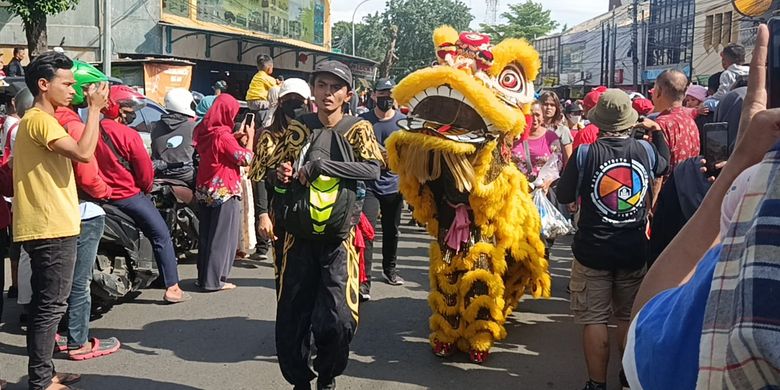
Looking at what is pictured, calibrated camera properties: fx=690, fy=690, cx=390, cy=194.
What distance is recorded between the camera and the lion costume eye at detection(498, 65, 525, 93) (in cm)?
491

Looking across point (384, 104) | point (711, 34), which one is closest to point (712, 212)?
point (384, 104)

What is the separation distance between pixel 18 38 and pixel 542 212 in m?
22.6

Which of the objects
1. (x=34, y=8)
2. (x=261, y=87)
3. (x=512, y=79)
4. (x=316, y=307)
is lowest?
(x=316, y=307)

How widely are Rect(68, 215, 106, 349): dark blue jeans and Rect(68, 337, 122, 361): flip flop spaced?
0.07 m

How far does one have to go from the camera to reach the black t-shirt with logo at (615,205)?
12.9ft

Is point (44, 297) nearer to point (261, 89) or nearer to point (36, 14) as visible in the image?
point (261, 89)

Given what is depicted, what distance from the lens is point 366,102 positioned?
62.6ft

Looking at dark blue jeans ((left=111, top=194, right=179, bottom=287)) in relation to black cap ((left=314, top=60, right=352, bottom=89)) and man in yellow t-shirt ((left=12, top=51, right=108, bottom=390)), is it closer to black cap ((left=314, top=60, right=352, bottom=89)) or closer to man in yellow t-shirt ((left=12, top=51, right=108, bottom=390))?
man in yellow t-shirt ((left=12, top=51, right=108, bottom=390))

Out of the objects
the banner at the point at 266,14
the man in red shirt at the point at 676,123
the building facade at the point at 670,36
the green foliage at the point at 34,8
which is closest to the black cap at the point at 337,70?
the man in red shirt at the point at 676,123

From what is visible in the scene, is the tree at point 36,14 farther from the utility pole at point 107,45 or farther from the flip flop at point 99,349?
the flip flop at point 99,349

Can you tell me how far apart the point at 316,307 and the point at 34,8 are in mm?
16781

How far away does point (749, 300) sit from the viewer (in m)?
0.89

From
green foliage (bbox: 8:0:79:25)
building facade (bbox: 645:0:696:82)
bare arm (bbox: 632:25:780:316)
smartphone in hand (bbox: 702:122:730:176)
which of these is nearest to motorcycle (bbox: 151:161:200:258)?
smartphone in hand (bbox: 702:122:730:176)

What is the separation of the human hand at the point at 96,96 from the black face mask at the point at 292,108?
3.96ft
